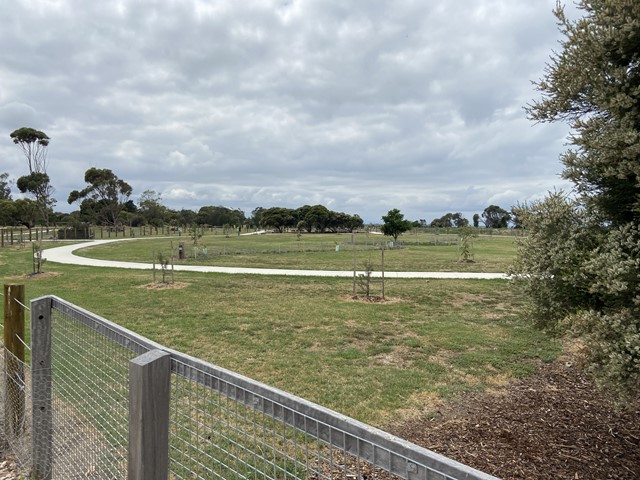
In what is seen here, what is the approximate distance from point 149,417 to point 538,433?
3.65 m

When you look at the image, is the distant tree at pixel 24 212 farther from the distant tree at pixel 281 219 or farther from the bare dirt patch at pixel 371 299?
the bare dirt patch at pixel 371 299

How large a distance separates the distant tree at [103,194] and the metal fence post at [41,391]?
213ft

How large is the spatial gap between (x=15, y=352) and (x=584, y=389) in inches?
235

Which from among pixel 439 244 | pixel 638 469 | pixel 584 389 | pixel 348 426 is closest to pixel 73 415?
pixel 348 426

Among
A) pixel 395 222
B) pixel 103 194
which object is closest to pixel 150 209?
pixel 103 194

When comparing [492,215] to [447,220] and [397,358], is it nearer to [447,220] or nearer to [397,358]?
[447,220]

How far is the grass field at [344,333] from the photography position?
4.90m

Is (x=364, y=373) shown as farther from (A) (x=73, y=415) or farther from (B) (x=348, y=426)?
(B) (x=348, y=426)

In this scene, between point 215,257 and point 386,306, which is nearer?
point 386,306

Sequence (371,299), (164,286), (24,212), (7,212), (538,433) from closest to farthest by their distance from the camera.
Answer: (538,433)
(371,299)
(164,286)
(7,212)
(24,212)

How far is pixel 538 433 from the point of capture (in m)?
3.85

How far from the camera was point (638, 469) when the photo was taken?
3.32 meters

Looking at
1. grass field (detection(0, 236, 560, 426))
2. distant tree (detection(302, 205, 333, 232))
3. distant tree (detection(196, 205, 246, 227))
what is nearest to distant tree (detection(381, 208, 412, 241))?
grass field (detection(0, 236, 560, 426))

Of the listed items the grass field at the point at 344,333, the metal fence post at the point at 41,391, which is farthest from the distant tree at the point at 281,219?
the metal fence post at the point at 41,391
